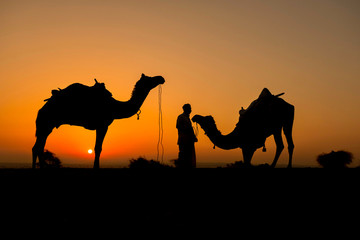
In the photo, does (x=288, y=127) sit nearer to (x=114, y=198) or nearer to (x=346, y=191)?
(x=346, y=191)

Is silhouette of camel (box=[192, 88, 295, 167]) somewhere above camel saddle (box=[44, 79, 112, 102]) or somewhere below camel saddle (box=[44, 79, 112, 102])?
below

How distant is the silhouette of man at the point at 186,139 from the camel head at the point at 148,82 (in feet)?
3.94

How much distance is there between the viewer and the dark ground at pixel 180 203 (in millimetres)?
3932

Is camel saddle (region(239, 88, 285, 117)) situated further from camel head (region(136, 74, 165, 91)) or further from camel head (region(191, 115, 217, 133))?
camel head (region(136, 74, 165, 91))

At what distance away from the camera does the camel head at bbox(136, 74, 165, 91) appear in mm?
11875

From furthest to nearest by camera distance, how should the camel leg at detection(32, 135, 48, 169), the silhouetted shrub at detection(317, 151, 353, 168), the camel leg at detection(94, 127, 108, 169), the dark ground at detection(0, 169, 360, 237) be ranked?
1. the silhouetted shrub at detection(317, 151, 353, 168)
2. the camel leg at detection(32, 135, 48, 169)
3. the camel leg at detection(94, 127, 108, 169)
4. the dark ground at detection(0, 169, 360, 237)

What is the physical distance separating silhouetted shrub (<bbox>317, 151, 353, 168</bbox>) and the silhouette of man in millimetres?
13005

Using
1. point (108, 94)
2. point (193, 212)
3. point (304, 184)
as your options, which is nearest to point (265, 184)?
point (304, 184)

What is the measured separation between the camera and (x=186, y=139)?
466 inches

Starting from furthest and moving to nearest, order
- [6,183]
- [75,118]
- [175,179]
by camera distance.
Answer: [75,118]
[175,179]
[6,183]

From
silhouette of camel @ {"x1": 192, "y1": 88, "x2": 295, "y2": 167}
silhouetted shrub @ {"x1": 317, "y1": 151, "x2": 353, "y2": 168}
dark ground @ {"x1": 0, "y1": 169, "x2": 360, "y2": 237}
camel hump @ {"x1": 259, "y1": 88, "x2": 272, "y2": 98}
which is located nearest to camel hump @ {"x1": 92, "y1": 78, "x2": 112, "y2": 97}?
silhouette of camel @ {"x1": 192, "y1": 88, "x2": 295, "y2": 167}

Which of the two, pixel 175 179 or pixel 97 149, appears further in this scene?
pixel 97 149

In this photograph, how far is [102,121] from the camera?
10.7 m

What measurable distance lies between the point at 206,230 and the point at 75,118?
8066mm
